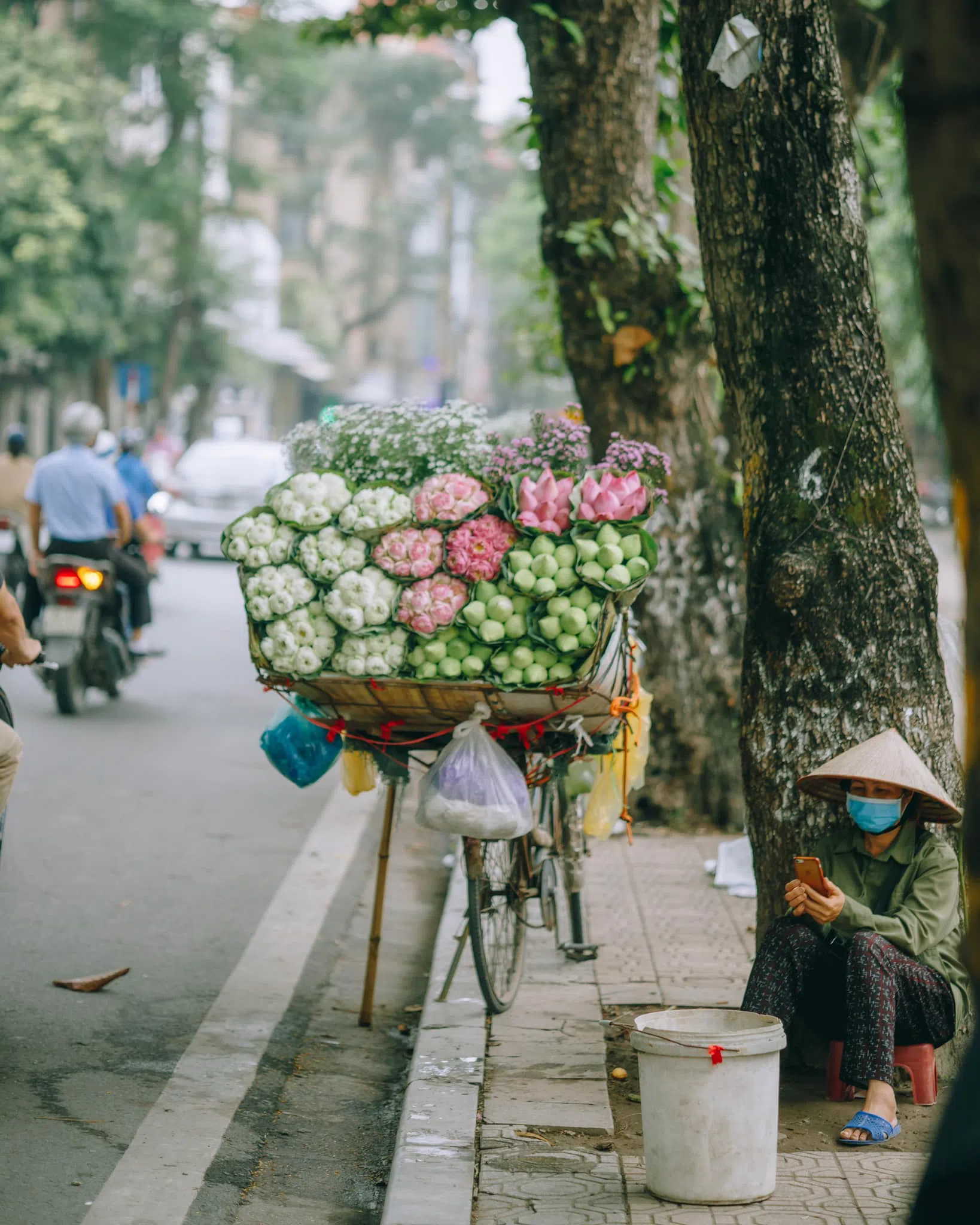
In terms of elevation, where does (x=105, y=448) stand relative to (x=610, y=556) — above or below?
above

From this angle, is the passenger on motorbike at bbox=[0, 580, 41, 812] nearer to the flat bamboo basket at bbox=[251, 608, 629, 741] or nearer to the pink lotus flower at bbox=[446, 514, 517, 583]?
the flat bamboo basket at bbox=[251, 608, 629, 741]

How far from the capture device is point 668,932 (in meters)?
6.60

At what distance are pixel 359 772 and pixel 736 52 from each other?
2.56m

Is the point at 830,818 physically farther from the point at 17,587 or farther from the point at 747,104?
the point at 17,587

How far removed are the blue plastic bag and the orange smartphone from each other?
5.26 feet

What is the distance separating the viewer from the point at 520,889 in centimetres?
579

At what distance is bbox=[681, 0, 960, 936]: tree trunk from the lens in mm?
4902

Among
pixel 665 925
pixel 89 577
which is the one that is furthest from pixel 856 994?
pixel 89 577

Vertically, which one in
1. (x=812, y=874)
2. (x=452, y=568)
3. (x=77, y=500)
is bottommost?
(x=812, y=874)

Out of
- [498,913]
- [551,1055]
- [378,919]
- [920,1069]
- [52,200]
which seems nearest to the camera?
[920,1069]

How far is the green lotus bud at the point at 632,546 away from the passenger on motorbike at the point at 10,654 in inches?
69.9

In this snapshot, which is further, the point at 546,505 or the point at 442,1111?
the point at 546,505

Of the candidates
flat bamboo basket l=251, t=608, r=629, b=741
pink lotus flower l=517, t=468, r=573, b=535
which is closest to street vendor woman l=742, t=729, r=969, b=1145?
flat bamboo basket l=251, t=608, r=629, b=741

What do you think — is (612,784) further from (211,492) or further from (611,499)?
(211,492)
